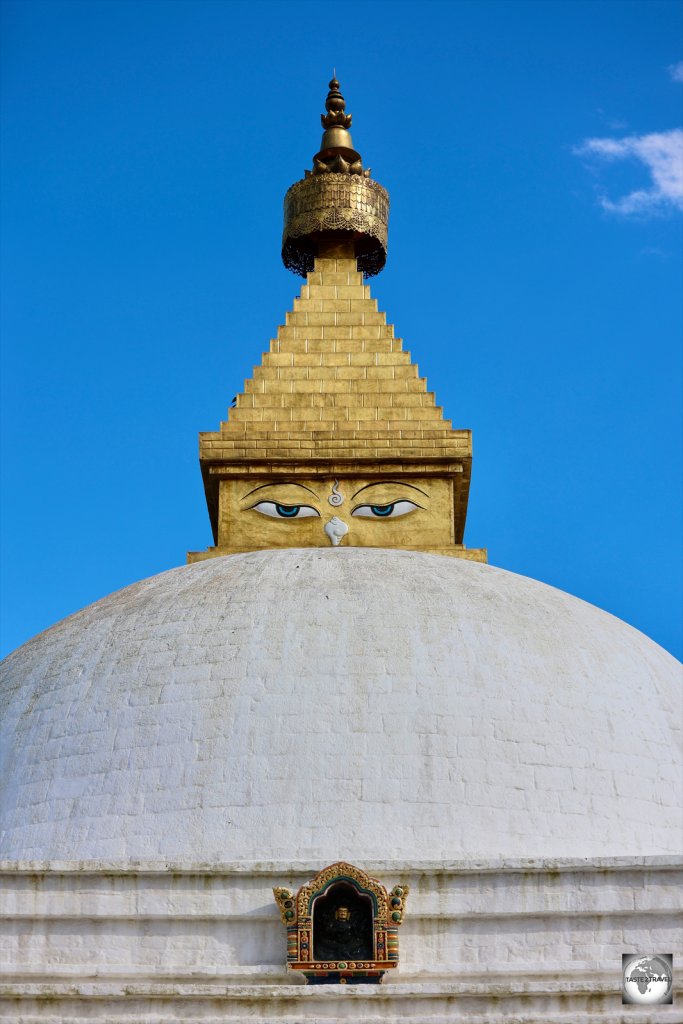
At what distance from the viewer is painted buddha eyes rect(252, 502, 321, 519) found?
17500mm

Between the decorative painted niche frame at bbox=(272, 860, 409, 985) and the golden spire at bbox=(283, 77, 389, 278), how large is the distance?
11876mm

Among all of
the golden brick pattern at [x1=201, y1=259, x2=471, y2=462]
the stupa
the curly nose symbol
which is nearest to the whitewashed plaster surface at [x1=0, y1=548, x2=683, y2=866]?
the stupa

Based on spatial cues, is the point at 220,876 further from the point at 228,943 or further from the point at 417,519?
the point at 417,519

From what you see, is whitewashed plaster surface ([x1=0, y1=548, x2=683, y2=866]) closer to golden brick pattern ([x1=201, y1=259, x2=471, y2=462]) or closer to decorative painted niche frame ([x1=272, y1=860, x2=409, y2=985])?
decorative painted niche frame ([x1=272, y1=860, x2=409, y2=985])

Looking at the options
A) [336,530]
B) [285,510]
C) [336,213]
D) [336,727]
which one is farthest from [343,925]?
[336,213]

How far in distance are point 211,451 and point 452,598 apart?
5.78 m

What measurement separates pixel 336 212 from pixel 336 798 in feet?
36.6

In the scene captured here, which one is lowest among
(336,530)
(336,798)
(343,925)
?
(343,925)

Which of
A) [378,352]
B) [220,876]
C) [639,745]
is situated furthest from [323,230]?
[220,876]

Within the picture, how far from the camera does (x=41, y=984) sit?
984cm

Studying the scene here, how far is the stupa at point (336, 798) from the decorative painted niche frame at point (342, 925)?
0.05 ft

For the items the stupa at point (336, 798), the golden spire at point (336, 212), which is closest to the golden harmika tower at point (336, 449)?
the golden spire at point (336, 212)

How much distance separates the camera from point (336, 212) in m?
20.5

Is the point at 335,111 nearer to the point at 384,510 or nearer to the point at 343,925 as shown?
the point at 384,510
